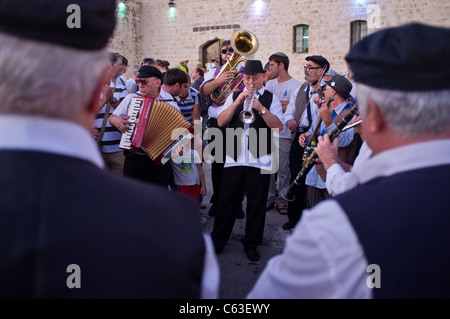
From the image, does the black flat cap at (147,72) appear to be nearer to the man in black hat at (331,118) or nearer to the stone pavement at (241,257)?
the man in black hat at (331,118)

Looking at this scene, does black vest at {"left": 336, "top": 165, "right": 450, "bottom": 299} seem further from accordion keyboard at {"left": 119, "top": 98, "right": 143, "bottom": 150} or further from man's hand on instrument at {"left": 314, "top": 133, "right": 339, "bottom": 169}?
accordion keyboard at {"left": 119, "top": 98, "right": 143, "bottom": 150}

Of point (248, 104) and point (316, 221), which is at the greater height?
point (248, 104)

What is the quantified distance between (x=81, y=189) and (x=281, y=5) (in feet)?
62.5

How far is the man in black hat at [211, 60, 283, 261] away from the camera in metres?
4.21

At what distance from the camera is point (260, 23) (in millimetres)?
18812

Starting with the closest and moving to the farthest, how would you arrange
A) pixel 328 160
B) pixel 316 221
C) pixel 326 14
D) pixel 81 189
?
pixel 81 189 → pixel 316 221 → pixel 328 160 → pixel 326 14

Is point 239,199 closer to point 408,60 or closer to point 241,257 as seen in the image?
point 241,257

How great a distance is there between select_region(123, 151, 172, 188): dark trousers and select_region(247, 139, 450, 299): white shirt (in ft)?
10.4

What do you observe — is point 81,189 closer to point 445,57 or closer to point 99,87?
point 99,87

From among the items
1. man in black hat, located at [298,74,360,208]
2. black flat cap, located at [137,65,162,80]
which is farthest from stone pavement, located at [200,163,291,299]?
black flat cap, located at [137,65,162,80]

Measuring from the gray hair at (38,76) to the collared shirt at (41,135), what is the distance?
0.06ft

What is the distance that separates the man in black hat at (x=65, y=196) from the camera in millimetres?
796

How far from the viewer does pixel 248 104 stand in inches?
163
